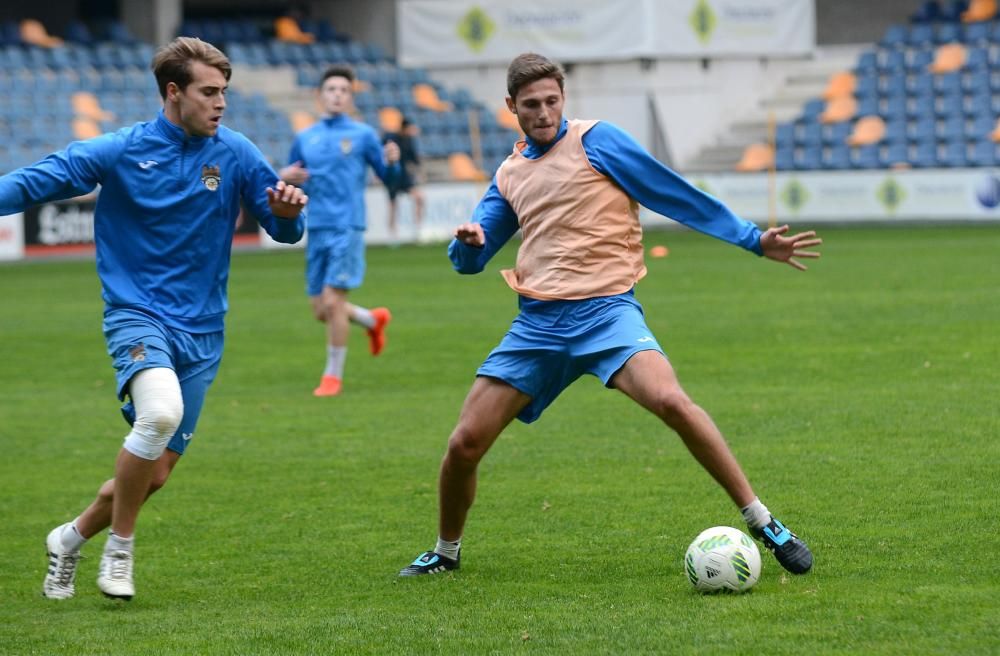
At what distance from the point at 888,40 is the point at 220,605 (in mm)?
34236

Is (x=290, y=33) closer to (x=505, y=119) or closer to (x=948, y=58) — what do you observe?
(x=505, y=119)

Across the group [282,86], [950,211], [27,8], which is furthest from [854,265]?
[27,8]

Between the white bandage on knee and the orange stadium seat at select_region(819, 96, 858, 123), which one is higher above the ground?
the orange stadium seat at select_region(819, 96, 858, 123)

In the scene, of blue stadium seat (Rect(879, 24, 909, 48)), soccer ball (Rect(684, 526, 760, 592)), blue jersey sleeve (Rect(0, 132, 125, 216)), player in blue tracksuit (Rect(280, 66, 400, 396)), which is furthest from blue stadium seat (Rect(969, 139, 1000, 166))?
blue jersey sleeve (Rect(0, 132, 125, 216))

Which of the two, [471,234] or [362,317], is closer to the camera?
[471,234]

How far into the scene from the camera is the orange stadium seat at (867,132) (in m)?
35.8

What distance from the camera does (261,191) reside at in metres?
6.67

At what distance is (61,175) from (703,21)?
33.0 meters

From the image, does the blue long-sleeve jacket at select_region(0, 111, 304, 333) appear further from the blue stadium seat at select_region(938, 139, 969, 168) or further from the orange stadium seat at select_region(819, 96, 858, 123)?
the orange stadium seat at select_region(819, 96, 858, 123)

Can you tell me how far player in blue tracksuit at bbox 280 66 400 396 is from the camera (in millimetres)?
12586

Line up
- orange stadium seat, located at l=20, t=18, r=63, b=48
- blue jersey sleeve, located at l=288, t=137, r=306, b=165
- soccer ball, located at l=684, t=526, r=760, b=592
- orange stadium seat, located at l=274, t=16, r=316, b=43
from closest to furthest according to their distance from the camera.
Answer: soccer ball, located at l=684, t=526, r=760, b=592
blue jersey sleeve, located at l=288, t=137, r=306, b=165
orange stadium seat, located at l=20, t=18, r=63, b=48
orange stadium seat, located at l=274, t=16, r=316, b=43

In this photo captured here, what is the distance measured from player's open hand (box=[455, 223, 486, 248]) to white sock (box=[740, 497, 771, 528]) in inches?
57.2

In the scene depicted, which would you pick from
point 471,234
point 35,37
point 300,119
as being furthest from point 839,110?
point 471,234

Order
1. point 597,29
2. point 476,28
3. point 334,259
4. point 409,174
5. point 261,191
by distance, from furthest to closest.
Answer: point 476,28, point 597,29, point 409,174, point 334,259, point 261,191
